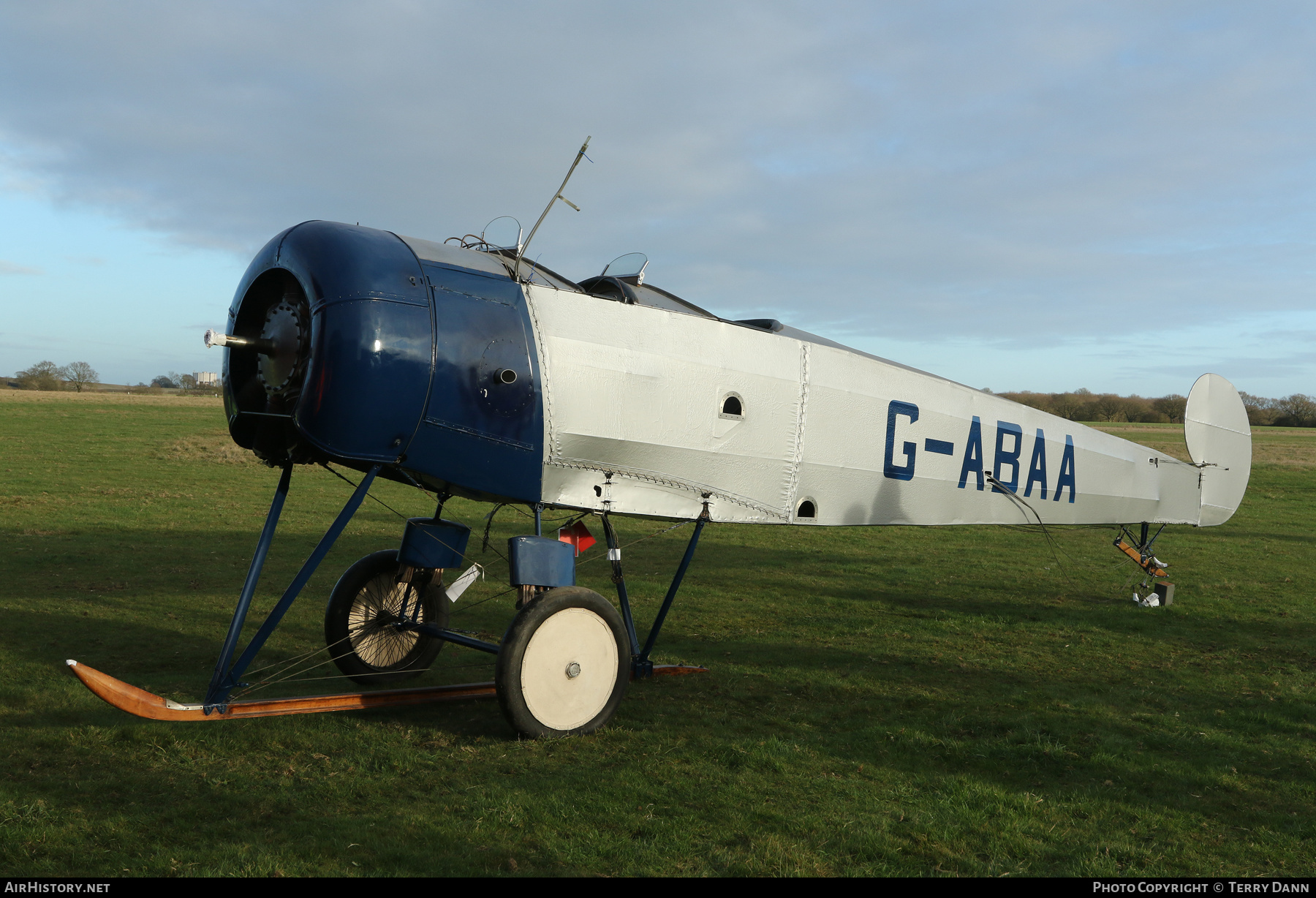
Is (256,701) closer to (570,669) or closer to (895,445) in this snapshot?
(570,669)

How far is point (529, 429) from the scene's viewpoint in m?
6.20

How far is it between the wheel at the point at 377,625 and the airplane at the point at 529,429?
0.06ft

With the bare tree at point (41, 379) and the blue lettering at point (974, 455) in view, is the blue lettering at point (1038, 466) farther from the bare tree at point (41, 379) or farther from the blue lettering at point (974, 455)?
the bare tree at point (41, 379)

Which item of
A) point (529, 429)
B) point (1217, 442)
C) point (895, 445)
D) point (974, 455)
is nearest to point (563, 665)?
point (529, 429)

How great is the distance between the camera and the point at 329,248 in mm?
5691

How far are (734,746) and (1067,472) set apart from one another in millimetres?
5961

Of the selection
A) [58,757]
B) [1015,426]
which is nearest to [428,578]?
[58,757]

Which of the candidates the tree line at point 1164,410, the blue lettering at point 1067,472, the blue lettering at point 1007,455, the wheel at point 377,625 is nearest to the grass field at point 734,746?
the wheel at point 377,625

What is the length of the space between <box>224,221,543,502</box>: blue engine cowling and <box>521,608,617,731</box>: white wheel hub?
102 centimetres

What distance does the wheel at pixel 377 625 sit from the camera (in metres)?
7.47

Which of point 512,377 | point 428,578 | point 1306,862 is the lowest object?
point 1306,862

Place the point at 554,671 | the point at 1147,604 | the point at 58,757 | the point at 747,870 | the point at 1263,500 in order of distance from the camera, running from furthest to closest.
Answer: the point at 1263,500, the point at 1147,604, the point at 554,671, the point at 58,757, the point at 747,870

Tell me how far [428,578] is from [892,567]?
980 centimetres

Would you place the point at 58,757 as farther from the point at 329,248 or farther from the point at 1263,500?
the point at 1263,500
